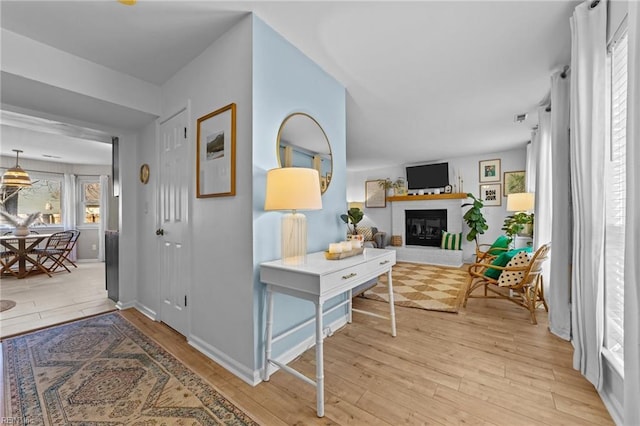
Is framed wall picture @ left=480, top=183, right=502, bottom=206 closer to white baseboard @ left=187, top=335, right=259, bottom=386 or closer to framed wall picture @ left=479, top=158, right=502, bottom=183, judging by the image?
framed wall picture @ left=479, top=158, right=502, bottom=183

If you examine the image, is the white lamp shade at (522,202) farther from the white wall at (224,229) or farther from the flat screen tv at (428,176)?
the white wall at (224,229)

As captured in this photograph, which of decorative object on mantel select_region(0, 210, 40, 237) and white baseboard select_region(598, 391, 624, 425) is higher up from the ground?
decorative object on mantel select_region(0, 210, 40, 237)

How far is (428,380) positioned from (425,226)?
520cm

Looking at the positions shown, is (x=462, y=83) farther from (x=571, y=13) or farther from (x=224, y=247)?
(x=224, y=247)

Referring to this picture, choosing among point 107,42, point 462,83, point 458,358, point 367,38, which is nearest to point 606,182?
point 458,358

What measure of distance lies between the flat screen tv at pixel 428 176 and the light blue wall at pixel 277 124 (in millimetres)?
4632

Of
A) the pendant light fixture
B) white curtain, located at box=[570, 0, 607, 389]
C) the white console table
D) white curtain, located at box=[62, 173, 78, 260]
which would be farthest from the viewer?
white curtain, located at box=[62, 173, 78, 260]

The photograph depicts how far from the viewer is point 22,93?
7.16 ft

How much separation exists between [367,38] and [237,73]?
3.45ft

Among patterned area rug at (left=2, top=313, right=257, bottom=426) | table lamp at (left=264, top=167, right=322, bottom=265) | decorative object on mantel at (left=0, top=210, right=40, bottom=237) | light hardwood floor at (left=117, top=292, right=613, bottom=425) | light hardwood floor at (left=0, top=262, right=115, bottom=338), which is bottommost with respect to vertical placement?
light hardwood floor at (left=0, top=262, right=115, bottom=338)

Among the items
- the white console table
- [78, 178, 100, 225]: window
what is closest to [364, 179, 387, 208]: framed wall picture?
the white console table

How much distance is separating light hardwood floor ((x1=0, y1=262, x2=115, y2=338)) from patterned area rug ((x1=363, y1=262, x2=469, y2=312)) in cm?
346

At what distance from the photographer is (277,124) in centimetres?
197

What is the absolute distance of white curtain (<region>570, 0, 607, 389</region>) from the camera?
1.62 meters
